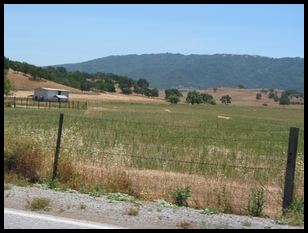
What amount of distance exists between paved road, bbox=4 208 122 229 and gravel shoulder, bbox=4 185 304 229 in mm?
234

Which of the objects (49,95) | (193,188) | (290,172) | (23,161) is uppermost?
(290,172)

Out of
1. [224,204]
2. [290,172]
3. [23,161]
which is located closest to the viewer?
[290,172]

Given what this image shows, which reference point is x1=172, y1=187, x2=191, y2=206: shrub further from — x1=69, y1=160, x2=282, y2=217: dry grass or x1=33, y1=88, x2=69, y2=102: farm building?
x1=33, y1=88, x2=69, y2=102: farm building

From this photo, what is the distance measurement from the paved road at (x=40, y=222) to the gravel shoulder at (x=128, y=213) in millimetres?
234

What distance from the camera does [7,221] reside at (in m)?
6.68

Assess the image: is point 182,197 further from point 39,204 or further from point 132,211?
point 39,204

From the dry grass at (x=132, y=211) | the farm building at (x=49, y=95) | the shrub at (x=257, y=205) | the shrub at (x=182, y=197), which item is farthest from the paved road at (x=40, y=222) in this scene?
the farm building at (x=49, y=95)

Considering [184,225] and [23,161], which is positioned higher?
[23,161]

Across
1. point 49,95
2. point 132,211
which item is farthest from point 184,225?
point 49,95

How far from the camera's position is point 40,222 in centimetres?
666

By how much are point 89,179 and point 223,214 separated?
293cm

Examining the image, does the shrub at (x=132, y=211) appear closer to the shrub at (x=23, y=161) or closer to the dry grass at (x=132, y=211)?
the dry grass at (x=132, y=211)

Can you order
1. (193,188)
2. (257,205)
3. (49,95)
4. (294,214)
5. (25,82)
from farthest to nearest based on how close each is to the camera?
(25,82)
(49,95)
(193,188)
(257,205)
(294,214)

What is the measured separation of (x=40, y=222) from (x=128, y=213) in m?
1.31
